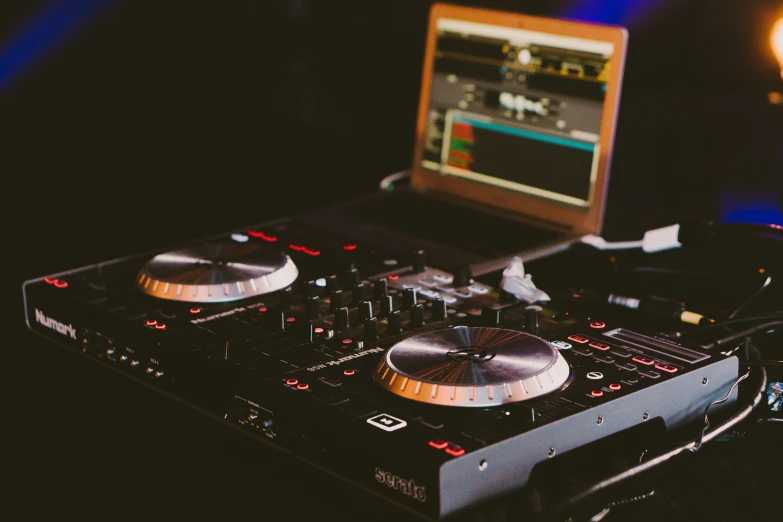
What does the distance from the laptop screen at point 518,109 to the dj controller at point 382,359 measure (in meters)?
0.40

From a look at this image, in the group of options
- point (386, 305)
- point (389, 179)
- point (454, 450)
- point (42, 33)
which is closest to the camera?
point (454, 450)

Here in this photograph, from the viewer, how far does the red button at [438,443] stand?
3.49 ft

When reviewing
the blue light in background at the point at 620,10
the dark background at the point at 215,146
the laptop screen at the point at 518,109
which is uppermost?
the blue light in background at the point at 620,10

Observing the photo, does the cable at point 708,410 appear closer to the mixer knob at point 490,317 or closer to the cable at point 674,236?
the mixer knob at point 490,317

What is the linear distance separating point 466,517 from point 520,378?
19cm

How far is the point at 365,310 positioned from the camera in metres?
1.44

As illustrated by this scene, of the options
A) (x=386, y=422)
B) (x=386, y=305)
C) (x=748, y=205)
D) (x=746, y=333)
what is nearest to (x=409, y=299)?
(x=386, y=305)

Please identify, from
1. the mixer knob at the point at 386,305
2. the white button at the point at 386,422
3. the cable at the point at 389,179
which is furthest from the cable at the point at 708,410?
the cable at the point at 389,179

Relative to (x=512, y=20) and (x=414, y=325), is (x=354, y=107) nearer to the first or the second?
(x=512, y=20)

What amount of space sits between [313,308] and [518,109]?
0.76 m

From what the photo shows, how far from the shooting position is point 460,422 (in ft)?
3.68

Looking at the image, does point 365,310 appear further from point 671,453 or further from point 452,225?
point 452,225

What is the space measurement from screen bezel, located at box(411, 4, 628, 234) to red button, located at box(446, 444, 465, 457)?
0.93 m

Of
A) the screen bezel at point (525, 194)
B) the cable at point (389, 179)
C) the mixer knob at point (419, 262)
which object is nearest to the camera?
the mixer knob at point (419, 262)
